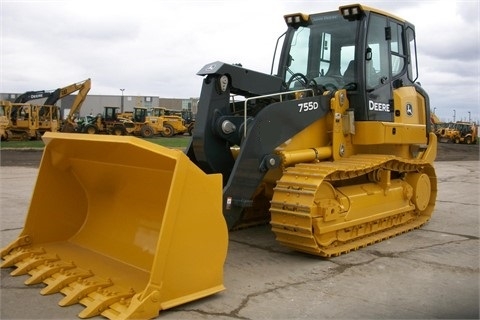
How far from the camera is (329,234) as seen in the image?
5691mm

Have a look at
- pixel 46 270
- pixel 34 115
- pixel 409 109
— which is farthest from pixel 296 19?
pixel 34 115

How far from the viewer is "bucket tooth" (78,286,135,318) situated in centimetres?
380

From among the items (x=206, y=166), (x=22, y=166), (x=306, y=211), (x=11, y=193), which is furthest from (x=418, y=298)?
(x=22, y=166)

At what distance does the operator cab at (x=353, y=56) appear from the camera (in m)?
6.64

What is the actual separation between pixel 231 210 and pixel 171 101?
3052 inches

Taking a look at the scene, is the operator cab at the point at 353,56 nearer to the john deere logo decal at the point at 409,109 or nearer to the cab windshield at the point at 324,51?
the cab windshield at the point at 324,51

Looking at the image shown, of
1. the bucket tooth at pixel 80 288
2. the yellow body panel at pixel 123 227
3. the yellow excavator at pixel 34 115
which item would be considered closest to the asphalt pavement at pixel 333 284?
the bucket tooth at pixel 80 288

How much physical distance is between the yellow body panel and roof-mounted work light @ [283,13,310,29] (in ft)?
12.2

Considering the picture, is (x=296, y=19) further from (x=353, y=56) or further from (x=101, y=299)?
(x=101, y=299)

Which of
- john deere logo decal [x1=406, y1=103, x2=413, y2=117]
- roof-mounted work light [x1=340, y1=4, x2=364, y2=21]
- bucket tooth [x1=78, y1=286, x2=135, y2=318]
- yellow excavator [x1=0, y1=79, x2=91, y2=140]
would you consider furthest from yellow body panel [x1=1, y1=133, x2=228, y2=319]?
yellow excavator [x1=0, y1=79, x2=91, y2=140]

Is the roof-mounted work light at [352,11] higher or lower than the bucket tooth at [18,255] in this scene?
higher

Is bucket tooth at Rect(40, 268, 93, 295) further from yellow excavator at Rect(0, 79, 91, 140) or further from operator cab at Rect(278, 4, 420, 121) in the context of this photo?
yellow excavator at Rect(0, 79, 91, 140)

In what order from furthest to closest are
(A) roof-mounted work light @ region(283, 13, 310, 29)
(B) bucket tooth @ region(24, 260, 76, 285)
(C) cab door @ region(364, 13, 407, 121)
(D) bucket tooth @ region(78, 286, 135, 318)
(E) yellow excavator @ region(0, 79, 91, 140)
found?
(E) yellow excavator @ region(0, 79, 91, 140), (A) roof-mounted work light @ region(283, 13, 310, 29), (C) cab door @ region(364, 13, 407, 121), (B) bucket tooth @ region(24, 260, 76, 285), (D) bucket tooth @ region(78, 286, 135, 318)

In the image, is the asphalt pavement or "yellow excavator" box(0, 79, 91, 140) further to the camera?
"yellow excavator" box(0, 79, 91, 140)
